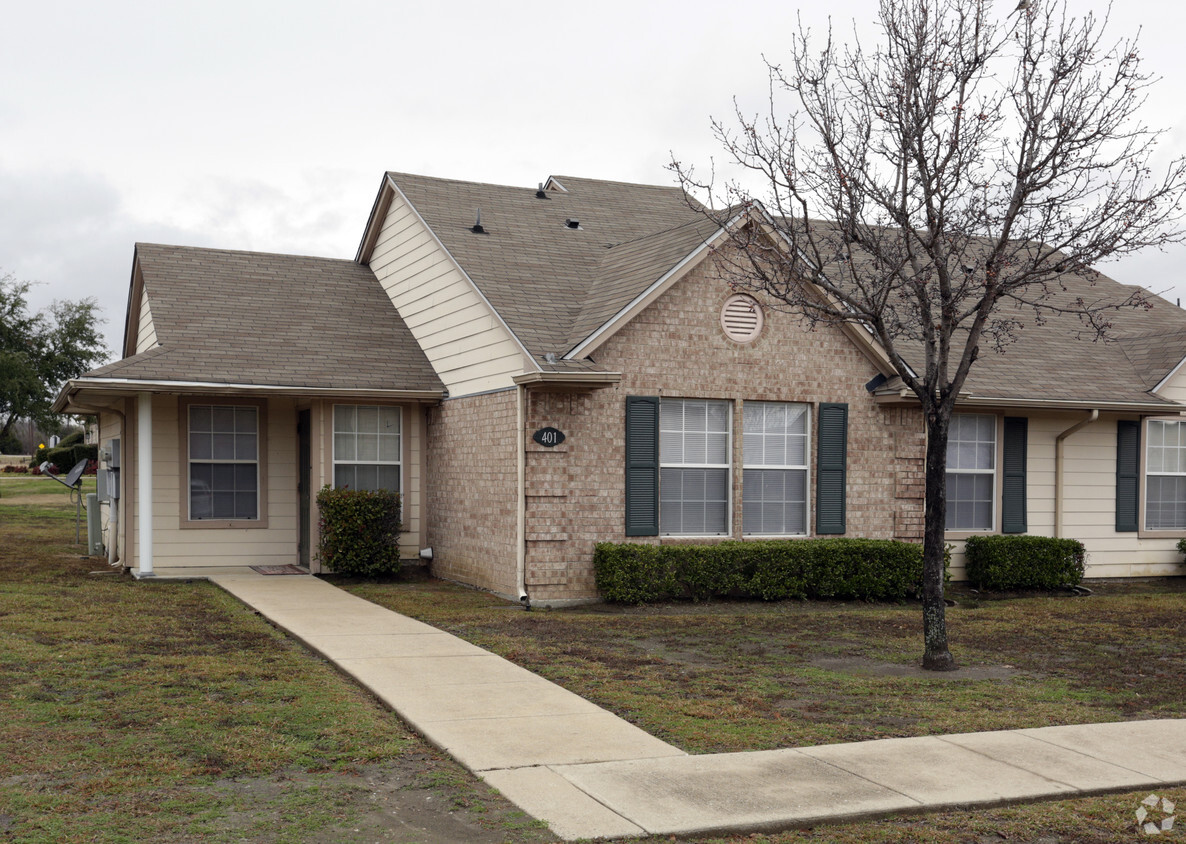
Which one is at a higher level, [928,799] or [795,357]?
[795,357]

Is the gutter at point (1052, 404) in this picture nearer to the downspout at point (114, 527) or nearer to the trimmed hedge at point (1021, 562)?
the trimmed hedge at point (1021, 562)

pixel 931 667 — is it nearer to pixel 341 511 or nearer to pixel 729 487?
pixel 729 487

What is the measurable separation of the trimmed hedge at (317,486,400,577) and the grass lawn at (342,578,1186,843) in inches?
19.1

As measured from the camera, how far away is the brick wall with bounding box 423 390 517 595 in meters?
13.7

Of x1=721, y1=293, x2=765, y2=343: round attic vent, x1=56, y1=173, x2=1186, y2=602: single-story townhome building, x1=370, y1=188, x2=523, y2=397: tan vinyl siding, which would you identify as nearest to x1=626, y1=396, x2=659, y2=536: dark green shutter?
x1=56, y1=173, x2=1186, y2=602: single-story townhome building

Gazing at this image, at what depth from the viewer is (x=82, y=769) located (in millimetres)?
6074

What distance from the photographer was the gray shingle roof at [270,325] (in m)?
15.1

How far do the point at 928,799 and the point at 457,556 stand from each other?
1010cm

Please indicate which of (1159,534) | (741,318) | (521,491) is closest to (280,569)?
(521,491)

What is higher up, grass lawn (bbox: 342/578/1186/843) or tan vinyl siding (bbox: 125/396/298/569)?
tan vinyl siding (bbox: 125/396/298/569)

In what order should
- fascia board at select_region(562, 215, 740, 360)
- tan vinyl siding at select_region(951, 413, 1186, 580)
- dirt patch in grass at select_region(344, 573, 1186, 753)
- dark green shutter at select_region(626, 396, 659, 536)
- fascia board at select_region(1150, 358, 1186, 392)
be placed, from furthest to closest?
fascia board at select_region(1150, 358, 1186, 392), tan vinyl siding at select_region(951, 413, 1186, 580), dark green shutter at select_region(626, 396, 659, 536), fascia board at select_region(562, 215, 740, 360), dirt patch in grass at select_region(344, 573, 1186, 753)

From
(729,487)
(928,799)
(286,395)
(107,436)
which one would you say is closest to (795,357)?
(729,487)

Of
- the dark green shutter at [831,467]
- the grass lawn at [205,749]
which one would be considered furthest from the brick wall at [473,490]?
the dark green shutter at [831,467]

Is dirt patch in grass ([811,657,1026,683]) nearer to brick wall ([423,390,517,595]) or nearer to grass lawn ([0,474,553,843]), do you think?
grass lawn ([0,474,553,843])
